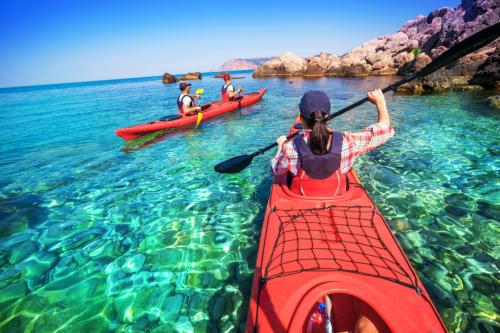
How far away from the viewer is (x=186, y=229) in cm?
472

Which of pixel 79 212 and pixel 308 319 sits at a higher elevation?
pixel 308 319

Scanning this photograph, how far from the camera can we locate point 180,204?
5.57 m

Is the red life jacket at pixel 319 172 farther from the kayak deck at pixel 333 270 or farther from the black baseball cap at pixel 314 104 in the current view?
the black baseball cap at pixel 314 104

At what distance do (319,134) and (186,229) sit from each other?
3164mm

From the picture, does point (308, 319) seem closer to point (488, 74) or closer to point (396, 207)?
point (396, 207)

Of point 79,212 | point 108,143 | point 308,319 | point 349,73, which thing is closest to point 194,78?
point 349,73

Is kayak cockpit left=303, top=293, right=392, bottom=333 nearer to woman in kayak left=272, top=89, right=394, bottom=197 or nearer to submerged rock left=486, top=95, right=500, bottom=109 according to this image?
woman in kayak left=272, top=89, right=394, bottom=197

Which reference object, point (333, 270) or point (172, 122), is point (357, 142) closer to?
point (333, 270)

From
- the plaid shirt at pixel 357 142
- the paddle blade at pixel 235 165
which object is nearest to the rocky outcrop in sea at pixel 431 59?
the paddle blade at pixel 235 165

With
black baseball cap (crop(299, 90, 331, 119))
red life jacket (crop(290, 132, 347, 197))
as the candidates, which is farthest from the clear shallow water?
black baseball cap (crop(299, 90, 331, 119))

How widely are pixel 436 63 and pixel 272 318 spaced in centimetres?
381

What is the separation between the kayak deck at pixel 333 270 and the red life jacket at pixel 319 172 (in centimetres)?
14

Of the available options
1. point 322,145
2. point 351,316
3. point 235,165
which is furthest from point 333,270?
point 235,165

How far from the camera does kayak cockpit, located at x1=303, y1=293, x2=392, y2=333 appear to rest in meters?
2.06
